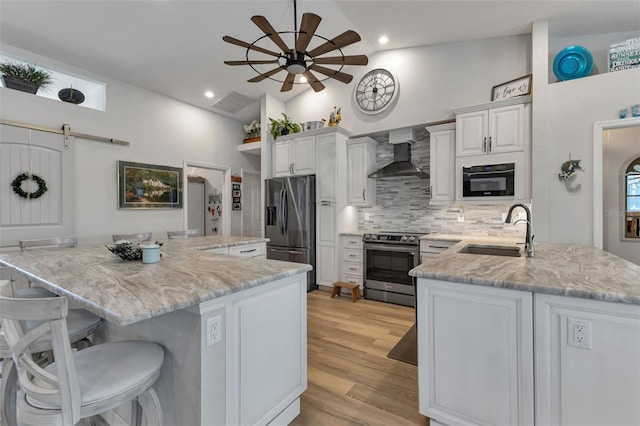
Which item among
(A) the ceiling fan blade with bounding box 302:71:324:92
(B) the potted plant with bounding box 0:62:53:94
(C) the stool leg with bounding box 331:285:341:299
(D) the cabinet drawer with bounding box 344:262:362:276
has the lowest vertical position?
(C) the stool leg with bounding box 331:285:341:299

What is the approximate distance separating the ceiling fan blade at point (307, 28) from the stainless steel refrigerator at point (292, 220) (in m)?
2.30

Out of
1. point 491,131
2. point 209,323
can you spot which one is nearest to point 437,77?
point 491,131

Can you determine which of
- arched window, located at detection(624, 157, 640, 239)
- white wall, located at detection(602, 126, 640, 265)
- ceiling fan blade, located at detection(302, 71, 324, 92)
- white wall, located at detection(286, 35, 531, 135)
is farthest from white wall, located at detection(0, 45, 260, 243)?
arched window, located at detection(624, 157, 640, 239)

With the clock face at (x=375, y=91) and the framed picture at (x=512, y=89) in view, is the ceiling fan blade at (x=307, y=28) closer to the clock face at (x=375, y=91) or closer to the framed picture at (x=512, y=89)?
the clock face at (x=375, y=91)

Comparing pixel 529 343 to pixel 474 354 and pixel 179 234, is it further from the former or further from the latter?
pixel 179 234

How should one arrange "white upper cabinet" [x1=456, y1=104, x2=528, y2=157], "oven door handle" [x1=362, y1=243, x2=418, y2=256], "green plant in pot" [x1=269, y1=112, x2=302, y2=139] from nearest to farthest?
"white upper cabinet" [x1=456, y1=104, x2=528, y2=157]
"oven door handle" [x1=362, y1=243, x2=418, y2=256]
"green plant in pot" [x1=269, y1=112, x2=302, y2=139]

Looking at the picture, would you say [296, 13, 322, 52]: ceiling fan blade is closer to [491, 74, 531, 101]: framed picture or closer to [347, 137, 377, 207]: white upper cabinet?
[347, 137, 377, 207]: white upper cabinet

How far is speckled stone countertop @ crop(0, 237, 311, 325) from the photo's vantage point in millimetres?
1092

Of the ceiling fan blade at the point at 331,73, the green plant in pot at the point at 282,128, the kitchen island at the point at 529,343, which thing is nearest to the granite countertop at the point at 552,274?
the kitchen island at the point at 529,343

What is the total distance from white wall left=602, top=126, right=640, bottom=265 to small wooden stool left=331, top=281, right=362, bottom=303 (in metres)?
3.30

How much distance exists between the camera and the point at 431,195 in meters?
3.96

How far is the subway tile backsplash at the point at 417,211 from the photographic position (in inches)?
152

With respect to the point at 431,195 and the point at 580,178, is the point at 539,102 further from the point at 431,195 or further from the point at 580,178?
the point at 431,195

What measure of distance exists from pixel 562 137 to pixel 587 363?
2.80 metres
